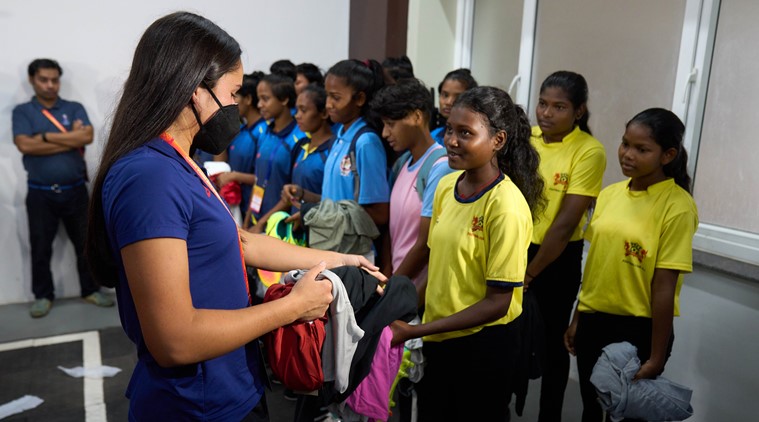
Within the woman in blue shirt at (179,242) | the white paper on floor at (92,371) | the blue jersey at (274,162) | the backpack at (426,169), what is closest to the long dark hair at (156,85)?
the woman in blue shirt at (179,242)

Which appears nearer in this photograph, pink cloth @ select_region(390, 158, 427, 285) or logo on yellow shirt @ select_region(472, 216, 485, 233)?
logo on yellow shirt @ select_region(472, 216, 485, 233)

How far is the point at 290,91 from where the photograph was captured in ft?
11.1

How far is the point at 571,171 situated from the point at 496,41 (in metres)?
2.00

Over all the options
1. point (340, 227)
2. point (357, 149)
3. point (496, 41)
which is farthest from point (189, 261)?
point (496, 41)

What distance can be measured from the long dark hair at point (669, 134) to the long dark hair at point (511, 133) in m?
0.49

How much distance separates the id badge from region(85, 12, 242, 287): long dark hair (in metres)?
2.20

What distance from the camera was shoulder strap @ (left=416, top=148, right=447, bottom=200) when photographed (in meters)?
2.08

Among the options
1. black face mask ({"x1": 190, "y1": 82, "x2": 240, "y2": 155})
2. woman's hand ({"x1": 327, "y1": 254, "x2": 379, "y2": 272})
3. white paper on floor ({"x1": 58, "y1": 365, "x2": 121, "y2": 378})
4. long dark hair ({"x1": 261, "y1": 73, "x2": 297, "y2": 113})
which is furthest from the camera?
long dark hair ({"x1": 261, "y1": 73, "x2": 297, "y2": 113})

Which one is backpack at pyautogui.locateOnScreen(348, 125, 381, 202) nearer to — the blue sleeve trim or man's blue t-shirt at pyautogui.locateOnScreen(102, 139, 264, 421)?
the blue sleeve trim

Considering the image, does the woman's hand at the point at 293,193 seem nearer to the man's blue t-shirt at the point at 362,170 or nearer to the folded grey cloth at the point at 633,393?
the man's blue t-shirt at the point at 362,170

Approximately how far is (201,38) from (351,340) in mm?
700

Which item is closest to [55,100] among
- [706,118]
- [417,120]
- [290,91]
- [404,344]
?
[290,91]

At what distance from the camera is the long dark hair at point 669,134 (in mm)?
1865

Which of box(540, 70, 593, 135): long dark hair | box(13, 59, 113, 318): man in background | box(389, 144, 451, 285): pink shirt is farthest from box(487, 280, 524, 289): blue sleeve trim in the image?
box(13, 59, 113, 318): man in background
